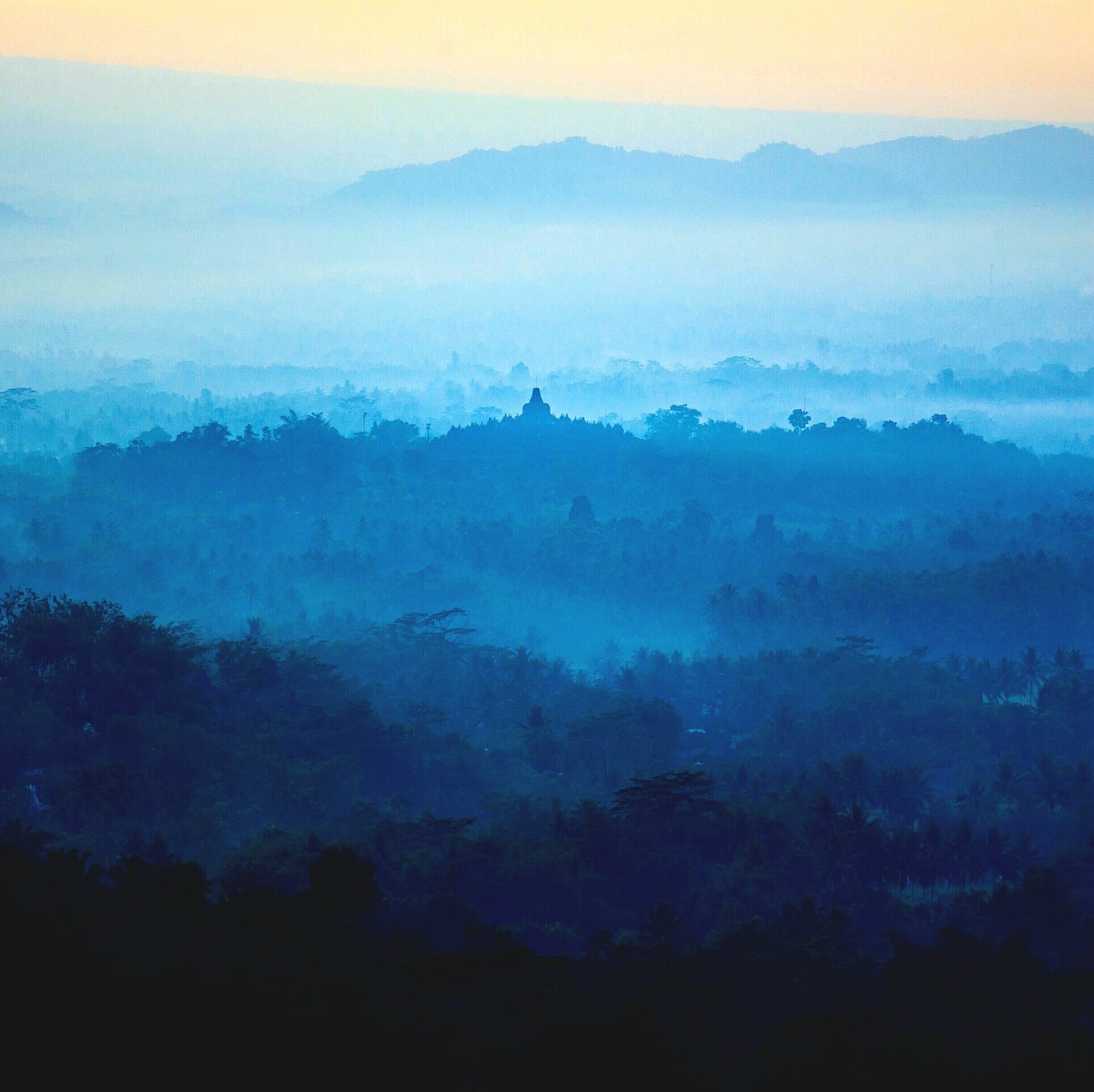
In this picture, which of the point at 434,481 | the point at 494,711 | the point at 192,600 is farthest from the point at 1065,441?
the point at 494,711

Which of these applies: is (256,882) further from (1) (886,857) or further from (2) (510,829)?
(1) (886,857)

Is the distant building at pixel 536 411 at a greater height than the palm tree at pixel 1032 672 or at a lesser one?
greater

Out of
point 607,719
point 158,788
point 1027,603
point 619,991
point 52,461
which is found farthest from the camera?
point 52,461

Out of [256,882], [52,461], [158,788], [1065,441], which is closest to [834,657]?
[158,788]

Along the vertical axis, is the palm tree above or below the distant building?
below

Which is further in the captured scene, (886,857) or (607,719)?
(607,719)

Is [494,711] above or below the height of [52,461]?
below

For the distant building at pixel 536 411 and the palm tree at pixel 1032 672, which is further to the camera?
the distant building at pixel 536 411

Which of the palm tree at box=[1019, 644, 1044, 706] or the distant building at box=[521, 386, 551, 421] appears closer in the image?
the palm tree at box=[1019, 644, 1044, 706]

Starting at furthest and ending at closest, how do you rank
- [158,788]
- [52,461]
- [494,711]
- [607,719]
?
[52,461]
[494,711]
[607,719]
[158,788]

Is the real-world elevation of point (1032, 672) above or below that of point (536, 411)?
below

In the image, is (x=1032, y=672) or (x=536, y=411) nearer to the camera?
(x=1032, y=672)
